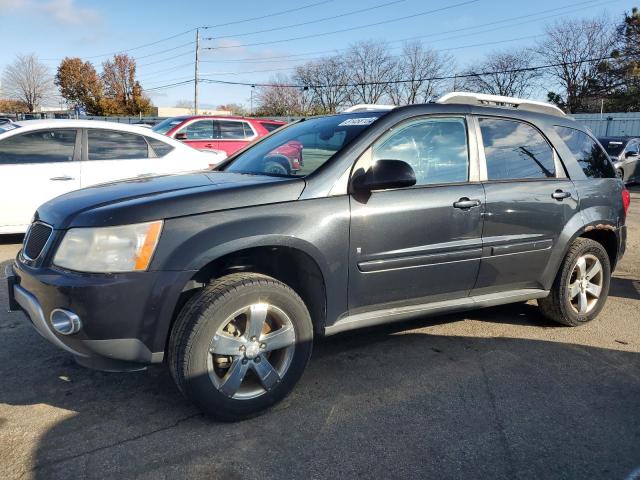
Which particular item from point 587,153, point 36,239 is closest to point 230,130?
point 587,153

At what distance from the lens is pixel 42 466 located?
2438 millimetres

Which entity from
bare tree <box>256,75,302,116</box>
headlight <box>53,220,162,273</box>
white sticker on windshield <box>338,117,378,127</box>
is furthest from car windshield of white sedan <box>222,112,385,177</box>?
bare tree <box>256,75,302,116</box>

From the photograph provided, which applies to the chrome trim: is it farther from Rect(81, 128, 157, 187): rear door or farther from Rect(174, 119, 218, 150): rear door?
Rect(174, 119, 218, 150): rear door

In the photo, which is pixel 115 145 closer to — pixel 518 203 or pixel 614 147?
pixel 518 203

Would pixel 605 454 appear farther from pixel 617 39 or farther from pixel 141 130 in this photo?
pixel 617 39

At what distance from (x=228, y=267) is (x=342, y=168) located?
888 millimetres

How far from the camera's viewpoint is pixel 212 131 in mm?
11953

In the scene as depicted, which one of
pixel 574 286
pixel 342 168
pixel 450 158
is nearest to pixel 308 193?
pixel 342 168

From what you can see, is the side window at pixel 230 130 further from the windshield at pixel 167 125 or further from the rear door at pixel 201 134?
the windshield at pixel 167 125

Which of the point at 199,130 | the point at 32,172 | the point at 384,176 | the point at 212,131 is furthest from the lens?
the point at 212,131

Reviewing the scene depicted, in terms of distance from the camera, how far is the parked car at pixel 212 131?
1161 centimetres

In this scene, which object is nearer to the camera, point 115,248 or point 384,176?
point 115,248

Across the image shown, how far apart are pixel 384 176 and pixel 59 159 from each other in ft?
16.1

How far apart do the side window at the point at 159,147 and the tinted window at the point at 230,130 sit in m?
4.83
